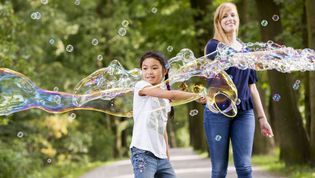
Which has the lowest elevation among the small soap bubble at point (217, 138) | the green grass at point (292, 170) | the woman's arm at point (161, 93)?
the green grass at point (292, 170)

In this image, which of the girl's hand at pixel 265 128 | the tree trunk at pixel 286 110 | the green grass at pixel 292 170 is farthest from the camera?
the tree trunk at pixel 286 110

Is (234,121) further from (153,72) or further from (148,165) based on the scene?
(148,165)

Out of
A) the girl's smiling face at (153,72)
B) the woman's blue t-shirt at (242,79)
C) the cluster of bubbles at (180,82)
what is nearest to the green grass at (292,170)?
the cluster of bubbles at (180,82)

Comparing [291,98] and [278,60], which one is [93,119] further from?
[278,60]

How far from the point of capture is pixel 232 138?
6.86 metres

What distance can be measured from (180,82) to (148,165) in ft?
4.82

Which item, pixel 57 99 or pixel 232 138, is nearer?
pixel 232 138

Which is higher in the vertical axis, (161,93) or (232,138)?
(161,93)

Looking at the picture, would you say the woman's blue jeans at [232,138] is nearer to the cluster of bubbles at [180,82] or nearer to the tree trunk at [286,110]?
the cluster of bubbles at [180,82]

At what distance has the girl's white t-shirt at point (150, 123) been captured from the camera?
627 cm

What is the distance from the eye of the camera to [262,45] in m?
7.87

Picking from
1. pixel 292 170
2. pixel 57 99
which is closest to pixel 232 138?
pixel 57 99


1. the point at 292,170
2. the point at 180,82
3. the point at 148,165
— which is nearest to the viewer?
the point at 148,165

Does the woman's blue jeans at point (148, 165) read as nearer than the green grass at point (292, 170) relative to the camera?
Yes
